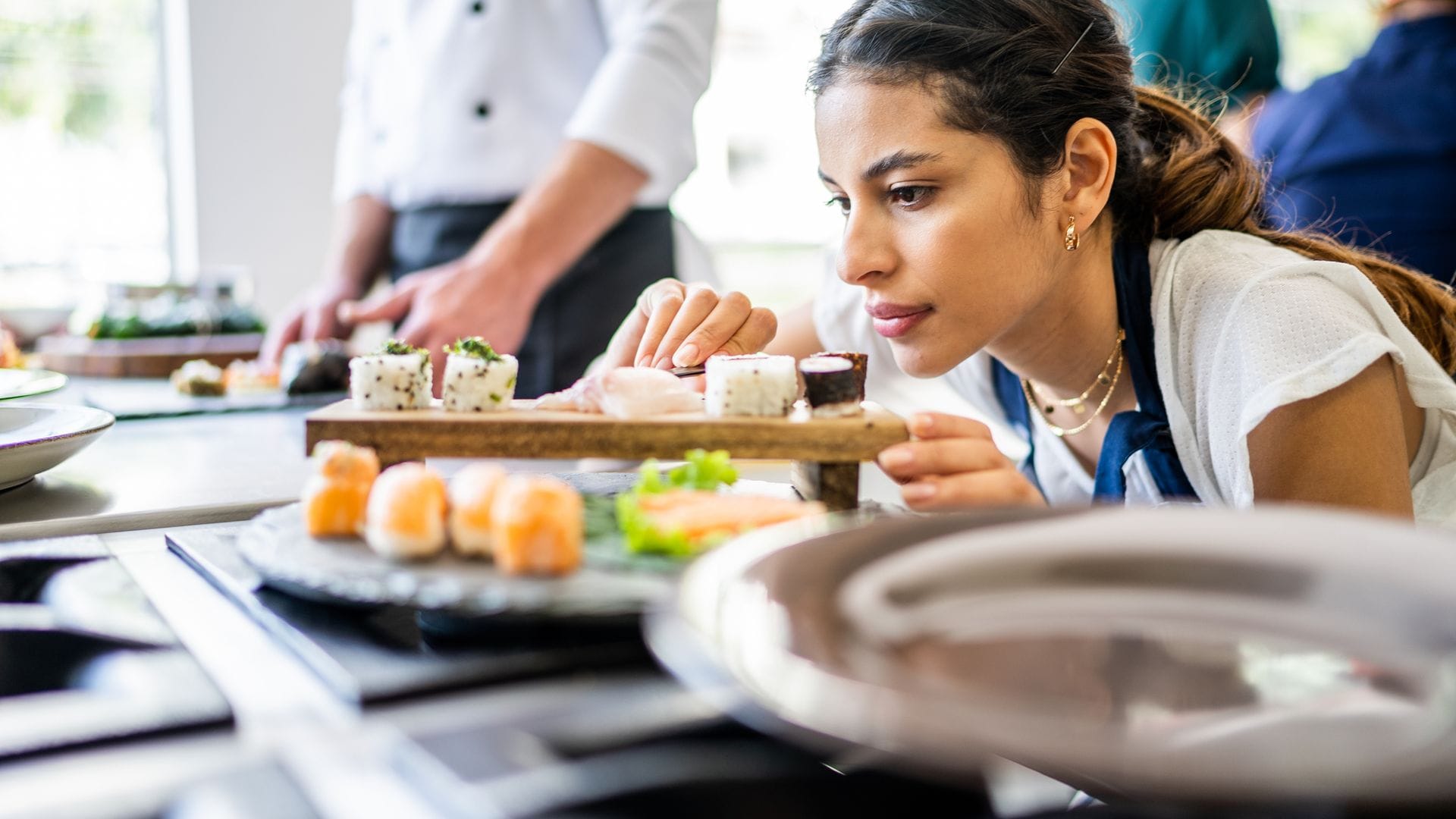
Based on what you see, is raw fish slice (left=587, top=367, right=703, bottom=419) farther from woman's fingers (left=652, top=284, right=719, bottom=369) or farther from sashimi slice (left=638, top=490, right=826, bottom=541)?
woman's fingers (left=652, top=284, right=719, bottom=369)

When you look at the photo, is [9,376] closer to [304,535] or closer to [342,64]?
[304,535]

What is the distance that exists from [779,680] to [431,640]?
0.77 ft

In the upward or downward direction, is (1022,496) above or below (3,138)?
below

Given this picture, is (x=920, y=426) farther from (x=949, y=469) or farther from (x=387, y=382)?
(x=387, y=382)

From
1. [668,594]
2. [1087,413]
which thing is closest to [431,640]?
[668,594]

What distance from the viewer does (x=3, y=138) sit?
4.54 m

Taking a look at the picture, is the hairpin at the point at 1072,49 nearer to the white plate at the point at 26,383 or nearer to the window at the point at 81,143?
the white plate at the point at 26,383

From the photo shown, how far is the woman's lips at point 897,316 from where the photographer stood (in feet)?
4.23

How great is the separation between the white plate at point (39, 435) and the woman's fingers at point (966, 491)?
0.70 meters

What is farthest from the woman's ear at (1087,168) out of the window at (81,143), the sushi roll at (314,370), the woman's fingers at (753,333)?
the window at (81,143)

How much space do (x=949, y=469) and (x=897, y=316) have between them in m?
0.47

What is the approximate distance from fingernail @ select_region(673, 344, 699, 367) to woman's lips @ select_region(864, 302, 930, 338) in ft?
0.77

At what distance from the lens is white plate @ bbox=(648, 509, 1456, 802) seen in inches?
14.8

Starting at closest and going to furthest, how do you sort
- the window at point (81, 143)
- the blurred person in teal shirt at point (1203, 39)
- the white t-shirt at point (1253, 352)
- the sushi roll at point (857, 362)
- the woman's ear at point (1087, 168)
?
the sushi roll at point (857, 362), the white t-shirt at point (1253, 352), the woman's ear at point (1087, 168), the blurred person in teal shirt at point (1203, 39), the window at point (81, 143)
